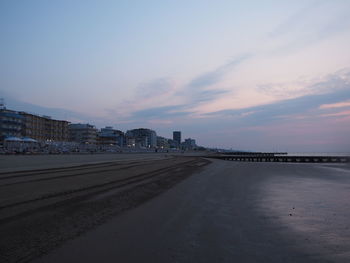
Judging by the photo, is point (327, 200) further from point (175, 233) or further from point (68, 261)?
point (68, 261)

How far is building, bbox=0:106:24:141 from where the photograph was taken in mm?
103450

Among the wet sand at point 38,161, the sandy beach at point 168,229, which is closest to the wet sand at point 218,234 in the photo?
the sandy beach at point 168,229

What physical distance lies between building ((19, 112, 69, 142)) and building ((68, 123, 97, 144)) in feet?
49.0

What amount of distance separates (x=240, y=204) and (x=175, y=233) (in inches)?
210

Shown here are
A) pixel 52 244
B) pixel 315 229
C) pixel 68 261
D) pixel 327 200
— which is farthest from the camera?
pixel 327 200

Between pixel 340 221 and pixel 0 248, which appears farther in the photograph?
pixel 340 221

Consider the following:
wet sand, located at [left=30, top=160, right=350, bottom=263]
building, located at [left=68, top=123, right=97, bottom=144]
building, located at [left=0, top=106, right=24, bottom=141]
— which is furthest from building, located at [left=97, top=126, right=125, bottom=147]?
wet sand, located at [left=30, top=160, right=350, bottom=263]

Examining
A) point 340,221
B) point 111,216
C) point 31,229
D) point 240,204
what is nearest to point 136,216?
point 111,216

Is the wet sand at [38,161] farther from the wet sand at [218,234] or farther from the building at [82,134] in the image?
the building at [82,134]

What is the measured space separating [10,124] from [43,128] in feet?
91.5

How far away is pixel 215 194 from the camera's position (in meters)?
15.0

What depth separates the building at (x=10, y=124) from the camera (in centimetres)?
10345

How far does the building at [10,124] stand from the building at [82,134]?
51742mm

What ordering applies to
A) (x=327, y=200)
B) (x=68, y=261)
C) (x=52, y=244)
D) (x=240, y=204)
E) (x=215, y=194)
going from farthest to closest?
(x=215, y=194) < (x=327, y=200) < (x=240, y=204) < (x=52, y=244) < (x=68, y=261)
